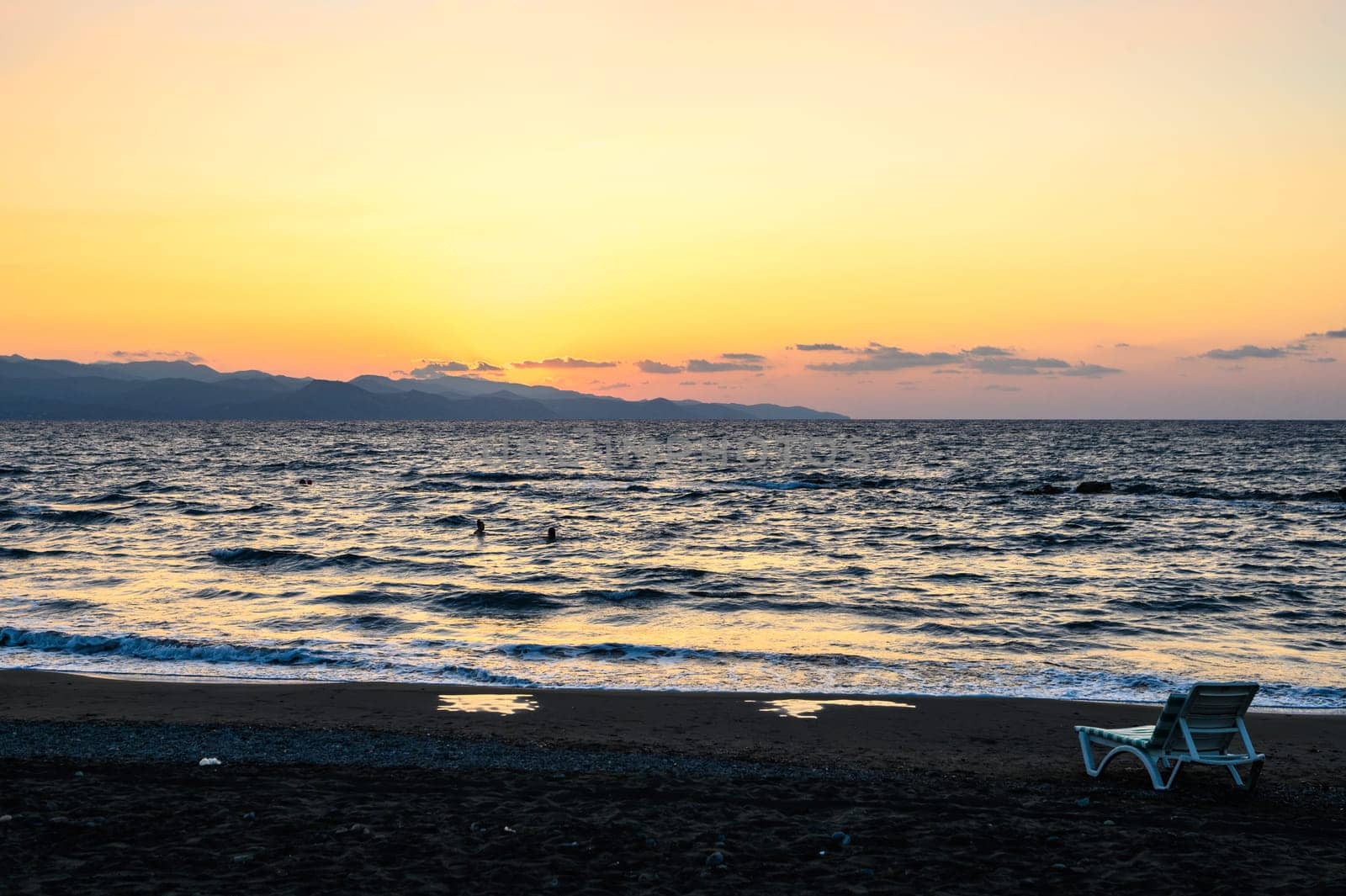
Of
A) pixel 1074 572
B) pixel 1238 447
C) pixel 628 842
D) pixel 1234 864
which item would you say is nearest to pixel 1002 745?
pixel 1234 864

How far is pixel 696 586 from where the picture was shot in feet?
84.3

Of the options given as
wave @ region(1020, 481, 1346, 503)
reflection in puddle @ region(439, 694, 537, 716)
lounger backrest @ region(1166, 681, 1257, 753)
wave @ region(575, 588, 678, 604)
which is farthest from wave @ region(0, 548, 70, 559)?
wave @ region(1020, 481, 1346, 503)

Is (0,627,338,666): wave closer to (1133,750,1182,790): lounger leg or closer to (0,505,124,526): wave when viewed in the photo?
(1133,750,1182,790): lounger leg

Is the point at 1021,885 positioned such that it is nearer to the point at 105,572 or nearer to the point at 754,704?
the point at 754,704

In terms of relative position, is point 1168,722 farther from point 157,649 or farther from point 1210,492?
point 1210,492

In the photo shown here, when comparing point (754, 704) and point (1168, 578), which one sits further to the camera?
point (1168, 578)

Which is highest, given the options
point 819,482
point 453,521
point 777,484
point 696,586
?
point 819,482

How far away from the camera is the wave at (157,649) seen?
56.7ft

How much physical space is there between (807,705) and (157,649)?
1171cm

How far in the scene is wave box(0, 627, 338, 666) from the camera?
1728 cm

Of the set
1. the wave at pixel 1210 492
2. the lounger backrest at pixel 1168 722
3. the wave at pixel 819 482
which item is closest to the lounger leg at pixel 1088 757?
the lounger backrest at pixel 1168 722

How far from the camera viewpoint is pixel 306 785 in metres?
9.31

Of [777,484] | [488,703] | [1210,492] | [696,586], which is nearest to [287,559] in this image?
[696,586]

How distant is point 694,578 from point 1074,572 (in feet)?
35.3
